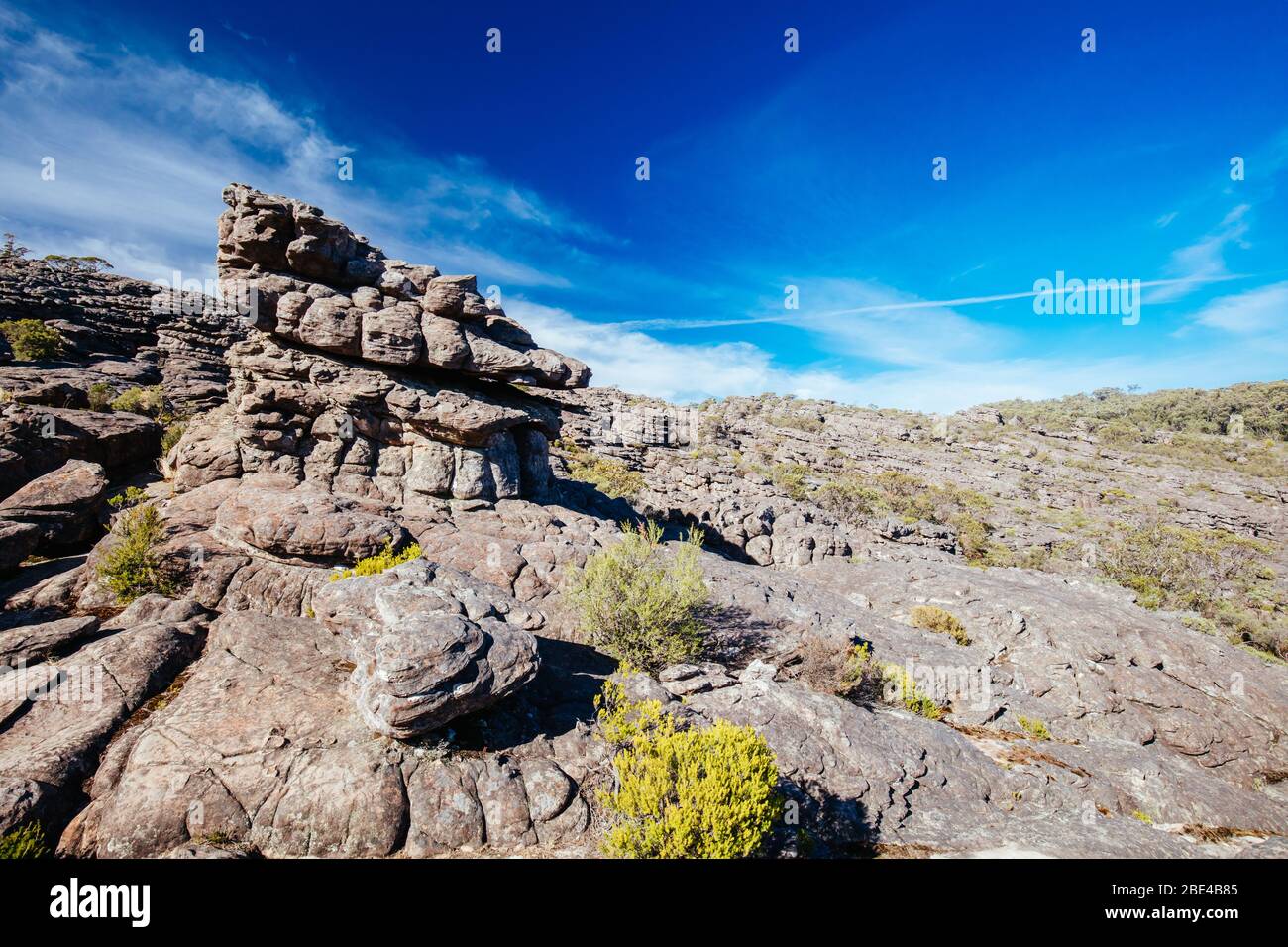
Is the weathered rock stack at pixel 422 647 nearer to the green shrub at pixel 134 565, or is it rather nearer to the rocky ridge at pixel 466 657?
the rocky ridge at pixel 466 657

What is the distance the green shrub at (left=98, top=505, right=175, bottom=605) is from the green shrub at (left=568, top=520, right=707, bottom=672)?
8.87m

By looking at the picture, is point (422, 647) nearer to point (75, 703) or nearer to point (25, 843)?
point (25, 843)

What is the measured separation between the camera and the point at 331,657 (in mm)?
8570

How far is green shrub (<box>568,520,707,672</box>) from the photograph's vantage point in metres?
11.0

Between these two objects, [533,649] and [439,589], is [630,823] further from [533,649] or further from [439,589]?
[439,589]

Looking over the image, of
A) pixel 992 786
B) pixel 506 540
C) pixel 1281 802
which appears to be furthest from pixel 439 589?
pixel 1281 802

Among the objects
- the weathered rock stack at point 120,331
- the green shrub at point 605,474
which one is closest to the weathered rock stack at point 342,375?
the green shrub at point 605,474

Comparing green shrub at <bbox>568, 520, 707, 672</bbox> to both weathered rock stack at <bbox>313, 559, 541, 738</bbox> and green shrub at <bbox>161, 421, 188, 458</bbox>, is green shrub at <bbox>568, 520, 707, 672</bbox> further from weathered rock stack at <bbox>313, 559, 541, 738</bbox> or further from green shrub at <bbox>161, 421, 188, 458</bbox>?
green shrub at <bbox>161, 421, 188, 458</bbox>

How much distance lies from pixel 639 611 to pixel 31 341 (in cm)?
5107

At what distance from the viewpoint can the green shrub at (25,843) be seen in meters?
5.14

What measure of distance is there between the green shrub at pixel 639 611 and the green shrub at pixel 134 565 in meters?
8.87
